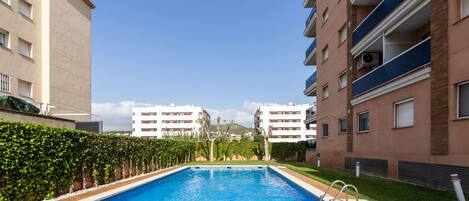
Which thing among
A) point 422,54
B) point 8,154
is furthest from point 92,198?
point 422,54

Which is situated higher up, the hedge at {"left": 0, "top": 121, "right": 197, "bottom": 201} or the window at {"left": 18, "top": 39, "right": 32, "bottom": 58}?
the window at {"left": 18, "top": 39, "right": 32, "bottom": 58}

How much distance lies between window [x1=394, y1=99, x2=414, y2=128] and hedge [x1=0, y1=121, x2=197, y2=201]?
11.7 meters

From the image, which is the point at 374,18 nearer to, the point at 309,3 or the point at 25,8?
the point at 309,3

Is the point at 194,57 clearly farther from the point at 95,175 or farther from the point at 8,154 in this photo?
the point at 8,154

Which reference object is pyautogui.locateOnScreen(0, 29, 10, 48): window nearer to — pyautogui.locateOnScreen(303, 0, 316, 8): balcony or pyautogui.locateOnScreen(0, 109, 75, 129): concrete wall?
pyautogui.locateOnScreen(0, 109, 75, 129): concrete wall

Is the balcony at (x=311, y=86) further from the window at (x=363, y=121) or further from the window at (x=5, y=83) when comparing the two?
the window at (x=5, y=83)

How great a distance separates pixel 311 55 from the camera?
29625mm

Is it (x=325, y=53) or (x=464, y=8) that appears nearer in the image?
(x=464, y=8)

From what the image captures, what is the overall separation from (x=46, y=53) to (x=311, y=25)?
2052 centimetres

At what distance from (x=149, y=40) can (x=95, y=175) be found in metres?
17.9

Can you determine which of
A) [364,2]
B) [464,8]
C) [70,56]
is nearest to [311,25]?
[364,2]

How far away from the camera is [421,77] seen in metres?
11.4

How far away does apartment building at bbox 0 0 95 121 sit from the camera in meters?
18.7

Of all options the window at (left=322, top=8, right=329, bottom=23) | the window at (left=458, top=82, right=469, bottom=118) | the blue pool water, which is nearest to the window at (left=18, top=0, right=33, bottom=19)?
the blue pool water
